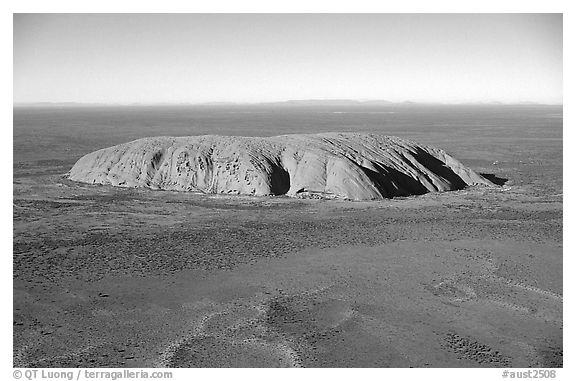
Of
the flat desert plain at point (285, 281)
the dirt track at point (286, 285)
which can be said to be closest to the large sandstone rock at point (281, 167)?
the flat desert plain at point (285, 281)

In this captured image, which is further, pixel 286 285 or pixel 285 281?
pixel 285 281

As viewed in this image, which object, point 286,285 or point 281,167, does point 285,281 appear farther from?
point 281,167

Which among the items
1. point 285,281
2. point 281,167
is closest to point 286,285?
point 285,281

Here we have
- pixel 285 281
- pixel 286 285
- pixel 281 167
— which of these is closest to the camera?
pixel 286 285

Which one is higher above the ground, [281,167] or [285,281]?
[281,167]

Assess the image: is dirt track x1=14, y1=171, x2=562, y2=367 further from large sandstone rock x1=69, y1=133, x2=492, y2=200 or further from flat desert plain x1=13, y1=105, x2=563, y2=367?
large sandstone rock x1=69, y1=133, x2=492, y2=200

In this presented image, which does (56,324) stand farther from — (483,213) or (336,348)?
(483,213)
